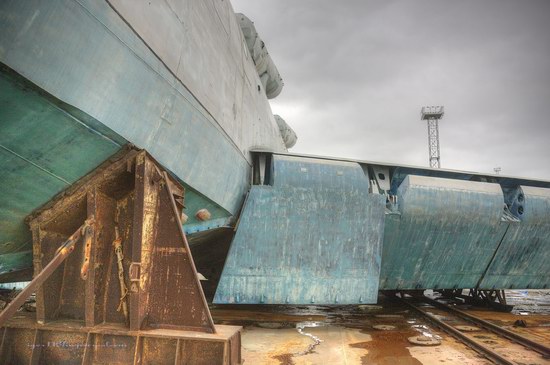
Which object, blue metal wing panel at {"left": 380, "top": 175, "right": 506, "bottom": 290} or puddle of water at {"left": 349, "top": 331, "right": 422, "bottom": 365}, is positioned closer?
puddle of water at {"left": 349, "top": 331, "right": 422, "bottom": 365}

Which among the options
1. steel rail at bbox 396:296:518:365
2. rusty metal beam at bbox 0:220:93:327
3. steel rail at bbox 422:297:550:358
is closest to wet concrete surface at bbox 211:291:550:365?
steel rail at bbox 396:296:518:365

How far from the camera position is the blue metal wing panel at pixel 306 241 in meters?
5.86

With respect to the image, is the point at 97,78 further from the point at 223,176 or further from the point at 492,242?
the point at 492,242

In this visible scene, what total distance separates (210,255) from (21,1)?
5.94 metres

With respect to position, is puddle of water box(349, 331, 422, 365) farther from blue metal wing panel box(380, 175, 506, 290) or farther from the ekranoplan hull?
the ekranoplan hull

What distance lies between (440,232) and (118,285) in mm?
6487

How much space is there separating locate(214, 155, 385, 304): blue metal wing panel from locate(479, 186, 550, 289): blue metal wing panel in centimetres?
380

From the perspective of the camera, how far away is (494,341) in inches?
238

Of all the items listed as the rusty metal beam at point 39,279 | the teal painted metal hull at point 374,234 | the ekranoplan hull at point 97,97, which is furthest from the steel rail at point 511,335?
the rusty metal beam at point 39,279

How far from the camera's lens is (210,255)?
7445 millimetres

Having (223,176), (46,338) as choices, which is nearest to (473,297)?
(223,176)

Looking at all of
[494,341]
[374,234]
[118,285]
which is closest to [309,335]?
[374,234]

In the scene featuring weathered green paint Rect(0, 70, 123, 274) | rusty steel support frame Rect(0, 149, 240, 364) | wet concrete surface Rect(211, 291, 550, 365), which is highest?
weathered green paint Rect(0, 70, 123, 274)

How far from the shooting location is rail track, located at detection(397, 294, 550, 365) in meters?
5.01
